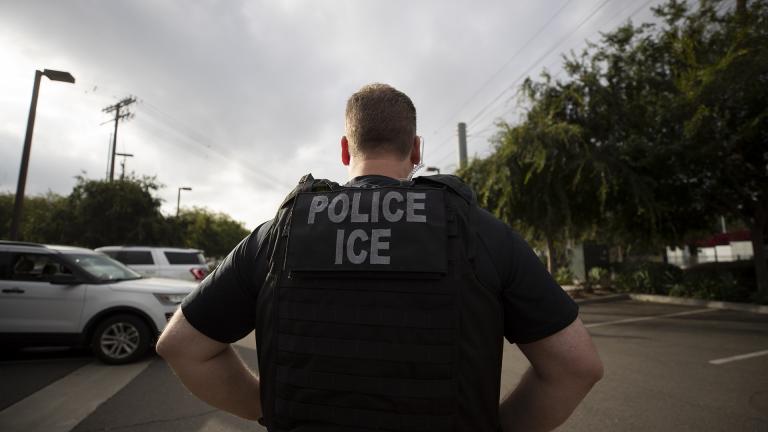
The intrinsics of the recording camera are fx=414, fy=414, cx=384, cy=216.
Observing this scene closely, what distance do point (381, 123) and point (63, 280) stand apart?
6696mm

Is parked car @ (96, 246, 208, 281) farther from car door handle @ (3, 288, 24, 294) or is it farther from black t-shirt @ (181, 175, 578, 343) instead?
black t-shirt @ (181, 175, 578, 343)

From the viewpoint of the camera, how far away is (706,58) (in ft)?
35.1

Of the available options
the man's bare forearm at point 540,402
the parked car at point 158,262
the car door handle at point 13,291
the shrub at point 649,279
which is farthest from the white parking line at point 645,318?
the car door handle at point 13,291

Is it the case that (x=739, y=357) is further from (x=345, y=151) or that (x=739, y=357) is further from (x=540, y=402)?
(x=345, y=151)

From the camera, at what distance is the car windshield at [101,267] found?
6.42m

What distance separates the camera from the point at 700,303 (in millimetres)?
11602

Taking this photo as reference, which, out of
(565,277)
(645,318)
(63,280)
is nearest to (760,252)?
(645,318)

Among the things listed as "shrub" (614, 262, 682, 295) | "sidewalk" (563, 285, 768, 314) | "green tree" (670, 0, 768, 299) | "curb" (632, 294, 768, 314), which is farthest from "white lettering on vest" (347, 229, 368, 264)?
"shrub" (614, 262, 682, 295)

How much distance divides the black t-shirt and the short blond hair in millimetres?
135

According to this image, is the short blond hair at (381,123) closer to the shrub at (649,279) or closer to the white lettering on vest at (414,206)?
the white lettering on vest at (414,206)

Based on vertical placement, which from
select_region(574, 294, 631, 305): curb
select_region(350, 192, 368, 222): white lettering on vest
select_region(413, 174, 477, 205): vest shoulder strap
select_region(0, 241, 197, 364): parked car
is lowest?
select_region(574, 294, 631, 305): curb

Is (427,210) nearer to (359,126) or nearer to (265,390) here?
(359,126)

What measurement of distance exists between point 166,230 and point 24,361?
16328 mm

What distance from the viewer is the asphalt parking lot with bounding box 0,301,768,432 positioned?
3832 mm
